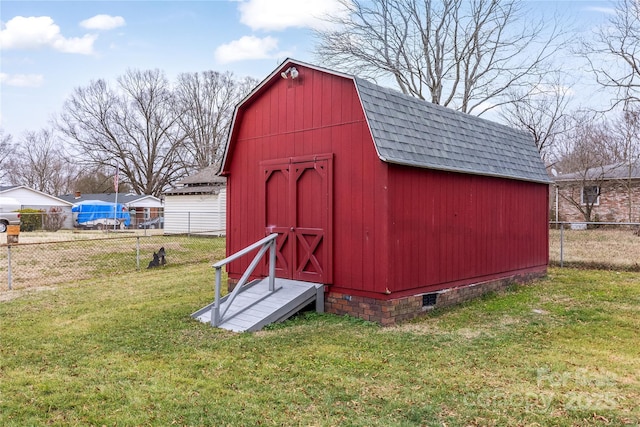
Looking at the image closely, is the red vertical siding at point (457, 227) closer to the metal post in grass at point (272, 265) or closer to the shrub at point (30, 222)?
the metal post in grass at point (272, 265)

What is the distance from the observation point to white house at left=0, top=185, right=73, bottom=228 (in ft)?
106

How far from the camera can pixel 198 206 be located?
22.4 meters

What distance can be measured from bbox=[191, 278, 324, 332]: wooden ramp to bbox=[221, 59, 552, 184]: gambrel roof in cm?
230

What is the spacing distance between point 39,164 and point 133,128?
1440 cm

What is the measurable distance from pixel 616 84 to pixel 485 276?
12273 millimetres

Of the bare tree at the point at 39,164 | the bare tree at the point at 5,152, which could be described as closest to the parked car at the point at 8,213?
the bare tree at the point at 39,164

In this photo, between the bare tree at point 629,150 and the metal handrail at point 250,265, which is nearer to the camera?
the metal handrail at point 250,265

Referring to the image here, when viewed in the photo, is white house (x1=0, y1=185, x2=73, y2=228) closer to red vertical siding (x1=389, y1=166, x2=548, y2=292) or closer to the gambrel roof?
the gambrel roof

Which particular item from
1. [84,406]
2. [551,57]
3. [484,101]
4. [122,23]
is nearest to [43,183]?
[122,23]

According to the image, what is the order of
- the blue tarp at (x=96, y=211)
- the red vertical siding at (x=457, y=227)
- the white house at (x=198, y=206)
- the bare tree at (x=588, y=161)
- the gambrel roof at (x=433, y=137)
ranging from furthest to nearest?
the blue tarp at (x=96, y=211) < the bare tree at (x=588, y=161) < the white house at (x=198, y=206) < the red vertical siding at (x=457, y=227) < the gambrel roof at (x=433, y=137)

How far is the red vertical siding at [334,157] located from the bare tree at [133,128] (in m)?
34.7

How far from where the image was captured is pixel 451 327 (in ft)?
19.8

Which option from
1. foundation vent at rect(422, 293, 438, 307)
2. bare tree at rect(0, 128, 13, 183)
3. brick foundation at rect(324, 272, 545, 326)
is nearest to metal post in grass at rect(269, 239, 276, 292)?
brick foundation at rect(324, 272, 545, 326)

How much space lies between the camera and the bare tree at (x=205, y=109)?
4066cm
